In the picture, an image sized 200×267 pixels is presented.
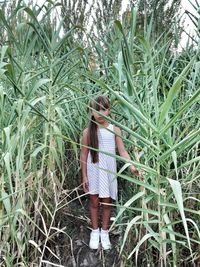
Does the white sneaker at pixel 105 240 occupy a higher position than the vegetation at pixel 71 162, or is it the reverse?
the vegetation at pixel 71 162

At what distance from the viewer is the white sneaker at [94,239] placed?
2.24m

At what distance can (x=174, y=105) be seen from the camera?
7.84ft

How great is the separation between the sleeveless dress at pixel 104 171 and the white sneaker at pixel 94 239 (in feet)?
0.61

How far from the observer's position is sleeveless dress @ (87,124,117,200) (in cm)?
230

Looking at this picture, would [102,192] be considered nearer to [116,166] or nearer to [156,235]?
[116,166]

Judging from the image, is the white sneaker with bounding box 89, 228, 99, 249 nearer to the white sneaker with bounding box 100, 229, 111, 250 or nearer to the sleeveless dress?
the white sneaker with bounding box 100, 229, 111, 250

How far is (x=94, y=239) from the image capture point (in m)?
2.26

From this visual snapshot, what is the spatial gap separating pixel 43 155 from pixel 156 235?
2.15ft

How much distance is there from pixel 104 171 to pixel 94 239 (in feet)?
1.14

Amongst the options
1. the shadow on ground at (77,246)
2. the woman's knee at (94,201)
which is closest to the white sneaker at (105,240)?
the shadow on ground at (77,246)

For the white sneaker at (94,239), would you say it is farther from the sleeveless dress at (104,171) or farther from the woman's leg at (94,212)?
the sleeveless dress at (104,171)

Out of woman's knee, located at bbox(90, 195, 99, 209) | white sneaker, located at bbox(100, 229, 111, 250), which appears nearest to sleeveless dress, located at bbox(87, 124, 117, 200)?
woman's knee, located at bbox(90, 195, 99, 209)

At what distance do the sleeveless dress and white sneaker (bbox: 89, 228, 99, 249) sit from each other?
185 mm

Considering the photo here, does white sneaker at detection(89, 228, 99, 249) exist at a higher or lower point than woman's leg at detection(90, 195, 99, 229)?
lower
